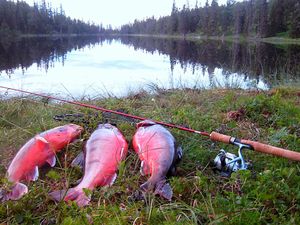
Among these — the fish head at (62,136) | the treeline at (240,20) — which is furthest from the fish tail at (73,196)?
the treeline at (240,20)

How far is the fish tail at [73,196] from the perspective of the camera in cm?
239

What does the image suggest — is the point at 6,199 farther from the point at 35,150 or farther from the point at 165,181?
the point at 165,181

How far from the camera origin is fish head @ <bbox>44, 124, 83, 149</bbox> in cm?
355

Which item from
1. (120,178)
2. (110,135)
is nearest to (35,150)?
(110,135)

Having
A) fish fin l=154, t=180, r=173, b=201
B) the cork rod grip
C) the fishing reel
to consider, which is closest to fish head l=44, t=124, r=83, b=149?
fish fin l=154, t=180, r=173, b=201

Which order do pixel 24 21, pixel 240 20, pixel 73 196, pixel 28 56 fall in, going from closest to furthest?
pixel 73 196 < pixel 28 56 < pixel 240 20 < pixel 24 21

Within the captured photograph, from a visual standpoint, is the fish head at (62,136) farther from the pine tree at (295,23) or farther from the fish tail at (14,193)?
the pine tree at (295,23)

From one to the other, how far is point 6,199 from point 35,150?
0.79m

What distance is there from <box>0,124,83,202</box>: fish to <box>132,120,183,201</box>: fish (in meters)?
0.86

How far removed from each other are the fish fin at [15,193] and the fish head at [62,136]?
944 mm

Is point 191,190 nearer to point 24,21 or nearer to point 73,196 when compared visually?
point 73,196

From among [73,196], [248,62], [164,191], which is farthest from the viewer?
[248,62]

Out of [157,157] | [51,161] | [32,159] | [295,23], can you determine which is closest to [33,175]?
[32,159]

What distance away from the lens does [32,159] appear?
10.2 ft
